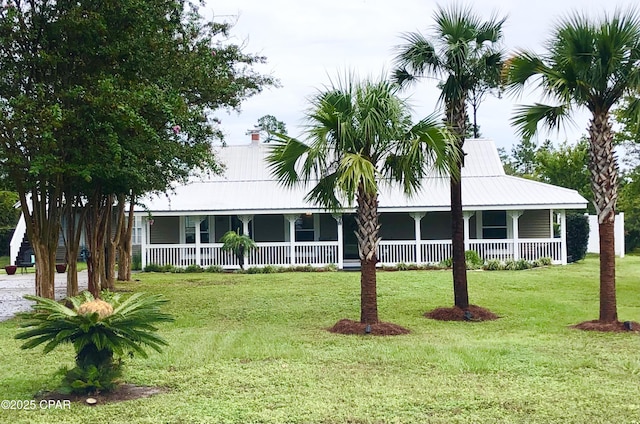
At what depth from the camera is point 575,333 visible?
10891 mm

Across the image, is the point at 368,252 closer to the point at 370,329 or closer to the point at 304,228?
the point at 370,329

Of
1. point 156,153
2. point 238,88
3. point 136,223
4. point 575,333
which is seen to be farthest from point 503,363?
point 136,223

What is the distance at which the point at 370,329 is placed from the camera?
11086 millimetres

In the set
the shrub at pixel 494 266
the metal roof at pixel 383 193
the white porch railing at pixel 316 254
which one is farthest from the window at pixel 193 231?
the shrub at pixel 494 266

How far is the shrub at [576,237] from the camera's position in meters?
26.2

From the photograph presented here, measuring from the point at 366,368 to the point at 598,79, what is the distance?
611 cm

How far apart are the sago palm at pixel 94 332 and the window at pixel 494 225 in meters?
20.5

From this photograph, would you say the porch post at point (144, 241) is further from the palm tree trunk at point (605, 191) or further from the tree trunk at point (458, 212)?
the palm tree trunk at point (605, 191)

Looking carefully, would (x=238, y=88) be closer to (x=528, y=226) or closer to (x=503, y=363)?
(x=503, y=363)

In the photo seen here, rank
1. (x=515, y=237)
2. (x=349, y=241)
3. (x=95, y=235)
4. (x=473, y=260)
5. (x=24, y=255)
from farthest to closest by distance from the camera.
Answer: (x=24, y=255), (x=349, y=241), (x=515, y=237), (x=473, y=260), (x=95, y=235)

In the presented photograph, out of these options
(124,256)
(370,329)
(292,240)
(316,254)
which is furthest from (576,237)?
(370,329)

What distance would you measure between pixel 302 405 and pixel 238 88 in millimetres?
10796

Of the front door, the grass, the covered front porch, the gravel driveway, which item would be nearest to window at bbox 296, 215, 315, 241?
the covered front porch

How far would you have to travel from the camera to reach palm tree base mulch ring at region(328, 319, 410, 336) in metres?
11.0
